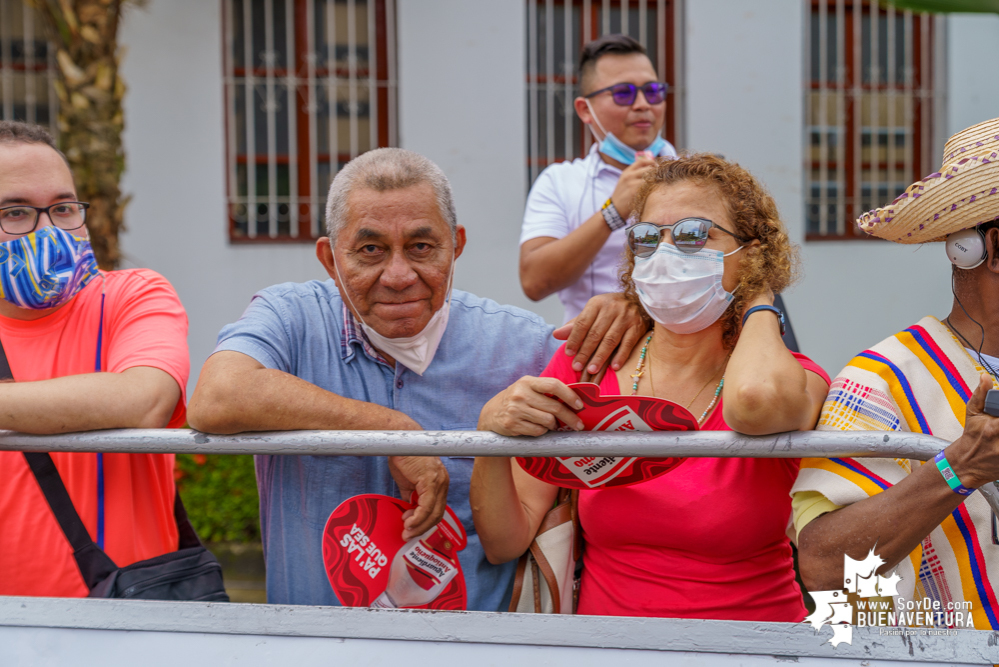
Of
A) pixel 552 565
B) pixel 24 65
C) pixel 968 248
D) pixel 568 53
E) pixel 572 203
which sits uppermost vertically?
pixel 568 53

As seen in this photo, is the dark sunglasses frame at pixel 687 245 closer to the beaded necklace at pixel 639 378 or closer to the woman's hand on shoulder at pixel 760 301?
the woman's hand on shoulder at pixel 760 301

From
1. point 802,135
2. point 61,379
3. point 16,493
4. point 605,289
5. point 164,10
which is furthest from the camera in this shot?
point 802,135

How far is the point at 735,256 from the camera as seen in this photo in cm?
189

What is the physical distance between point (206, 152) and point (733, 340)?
523 cm

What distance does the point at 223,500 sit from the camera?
5.25m

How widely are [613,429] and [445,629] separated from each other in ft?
1.59

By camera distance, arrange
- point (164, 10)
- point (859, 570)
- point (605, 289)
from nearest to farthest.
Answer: point (859, 570) → point (605, 289) → point (164, 10)


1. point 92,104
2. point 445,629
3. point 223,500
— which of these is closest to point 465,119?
point 92,104

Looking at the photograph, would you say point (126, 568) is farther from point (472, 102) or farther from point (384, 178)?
point (472, 102)

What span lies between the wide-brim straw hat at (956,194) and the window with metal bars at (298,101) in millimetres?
5137

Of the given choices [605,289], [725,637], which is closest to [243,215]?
[605,289]

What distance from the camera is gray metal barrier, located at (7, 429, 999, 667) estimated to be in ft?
4.68

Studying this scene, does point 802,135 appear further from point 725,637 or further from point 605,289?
point 725,637

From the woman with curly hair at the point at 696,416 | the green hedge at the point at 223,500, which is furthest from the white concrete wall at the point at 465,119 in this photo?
the woman with curly hair at the point at 696,416
